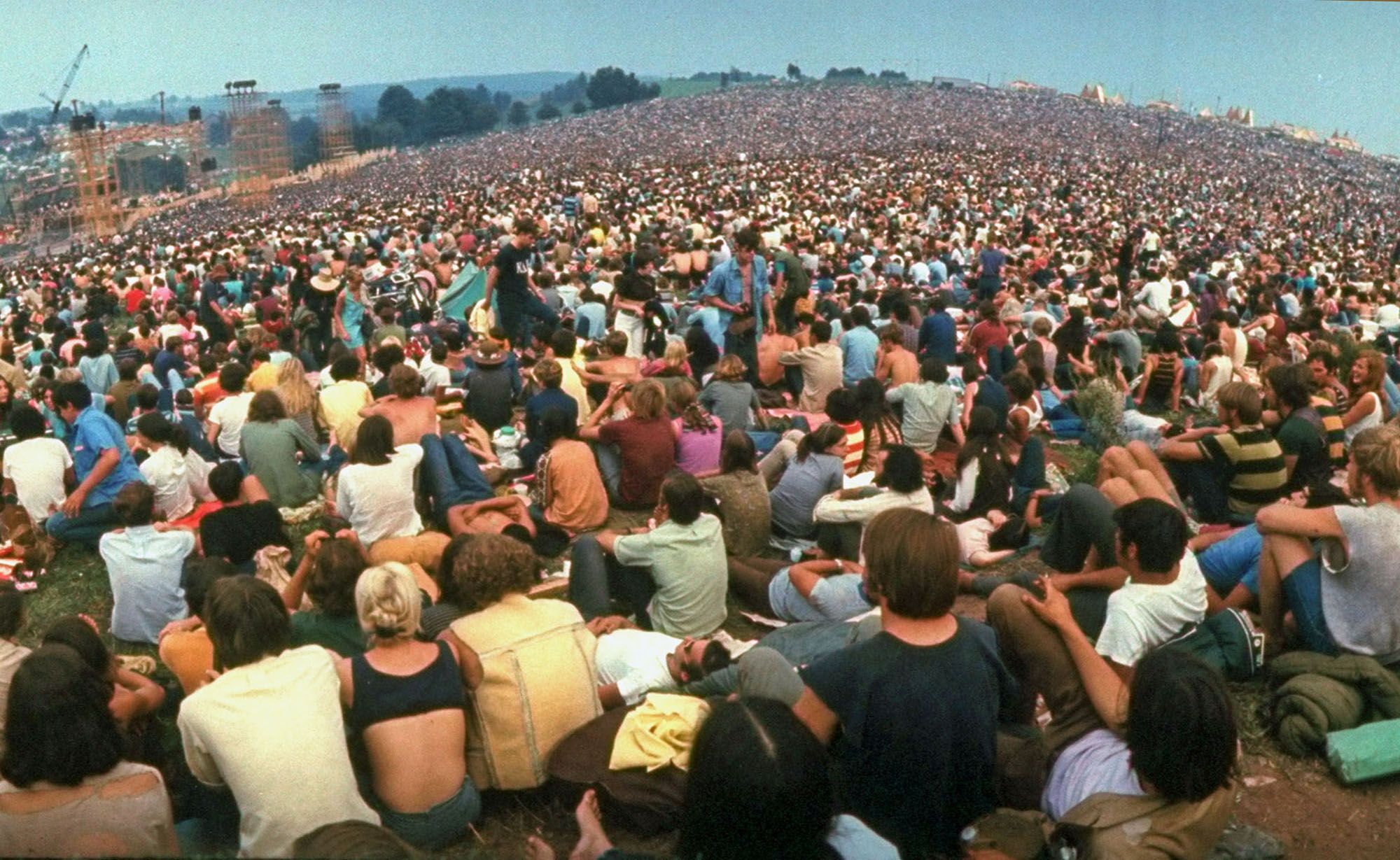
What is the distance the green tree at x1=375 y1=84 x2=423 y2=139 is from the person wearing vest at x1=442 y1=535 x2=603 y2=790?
98.2m

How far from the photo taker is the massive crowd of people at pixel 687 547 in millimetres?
2754

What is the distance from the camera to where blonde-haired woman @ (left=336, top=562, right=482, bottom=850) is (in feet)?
10.3

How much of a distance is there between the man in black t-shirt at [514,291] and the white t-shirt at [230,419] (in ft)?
8.75

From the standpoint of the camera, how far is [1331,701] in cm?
385

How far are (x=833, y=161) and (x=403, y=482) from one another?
132 feet

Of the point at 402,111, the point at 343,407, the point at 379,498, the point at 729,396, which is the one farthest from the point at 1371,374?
the point at 402,111

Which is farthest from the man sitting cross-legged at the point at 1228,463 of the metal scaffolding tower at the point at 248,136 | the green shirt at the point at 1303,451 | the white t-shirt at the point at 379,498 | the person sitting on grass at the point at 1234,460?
the metal scaffolding tower at the point at 248,136

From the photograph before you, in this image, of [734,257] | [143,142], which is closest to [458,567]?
[734,257]

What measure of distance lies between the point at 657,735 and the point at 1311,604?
2509 mm

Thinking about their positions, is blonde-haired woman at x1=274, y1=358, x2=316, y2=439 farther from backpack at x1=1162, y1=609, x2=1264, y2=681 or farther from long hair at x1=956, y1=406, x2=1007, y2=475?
backpack at x1=1162, y1=609, x2=1264, y2=681

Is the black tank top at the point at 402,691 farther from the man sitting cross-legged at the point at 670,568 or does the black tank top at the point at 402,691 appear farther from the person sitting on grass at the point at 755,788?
the man sitting cross-legged at the point at 670,568

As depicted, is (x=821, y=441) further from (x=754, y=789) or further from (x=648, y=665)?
(x=754, y=789)

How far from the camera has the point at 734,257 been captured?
962 cm

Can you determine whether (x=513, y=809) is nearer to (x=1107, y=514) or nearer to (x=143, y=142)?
(x=1107, y=514)
